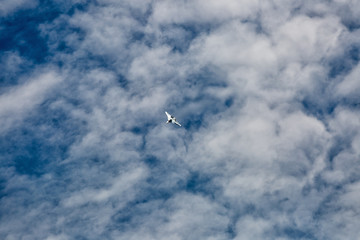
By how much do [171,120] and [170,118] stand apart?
1236mm

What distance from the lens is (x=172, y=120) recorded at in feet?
237

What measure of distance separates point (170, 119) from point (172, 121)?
1483 mm

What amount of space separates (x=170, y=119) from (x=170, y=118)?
0.68 m

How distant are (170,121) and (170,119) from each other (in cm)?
113

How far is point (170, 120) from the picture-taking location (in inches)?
2842

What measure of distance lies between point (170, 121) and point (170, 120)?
28.6 inches

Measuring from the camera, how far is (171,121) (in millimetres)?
72812

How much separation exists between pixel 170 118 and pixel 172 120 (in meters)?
1.60

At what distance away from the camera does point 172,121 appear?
7250 cm

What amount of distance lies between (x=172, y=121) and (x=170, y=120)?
1189mm

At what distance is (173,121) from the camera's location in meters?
72.2

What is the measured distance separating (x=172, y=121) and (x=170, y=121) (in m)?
1.07

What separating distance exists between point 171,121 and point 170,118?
1.66m

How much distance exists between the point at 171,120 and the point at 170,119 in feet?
2.41
